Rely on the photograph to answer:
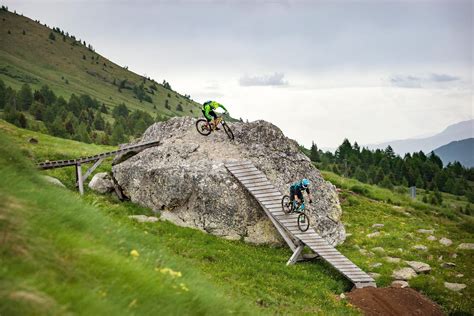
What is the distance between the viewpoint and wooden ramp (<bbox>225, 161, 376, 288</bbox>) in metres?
30.5

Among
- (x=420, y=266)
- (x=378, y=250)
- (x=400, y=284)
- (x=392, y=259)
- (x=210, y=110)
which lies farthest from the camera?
(x=210, y=110)

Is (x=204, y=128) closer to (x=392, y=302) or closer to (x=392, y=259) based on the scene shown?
(x=392, y=259)

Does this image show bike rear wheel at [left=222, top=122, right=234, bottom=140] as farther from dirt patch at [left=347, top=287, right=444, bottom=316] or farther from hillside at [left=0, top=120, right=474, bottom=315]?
dirt patch at [left=347, top=287, right=444, bottom=316]

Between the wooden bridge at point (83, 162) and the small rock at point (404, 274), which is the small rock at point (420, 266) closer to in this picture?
the small rock at point (404, 274)

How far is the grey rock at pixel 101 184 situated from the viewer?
38938mm

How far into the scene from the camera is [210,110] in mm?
37844

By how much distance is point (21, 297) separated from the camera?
7.28 meters

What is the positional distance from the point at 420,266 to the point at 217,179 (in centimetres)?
1512

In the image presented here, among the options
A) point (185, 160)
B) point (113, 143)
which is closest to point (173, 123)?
point (185, 160)

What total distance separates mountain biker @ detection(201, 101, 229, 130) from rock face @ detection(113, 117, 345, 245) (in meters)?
1.51

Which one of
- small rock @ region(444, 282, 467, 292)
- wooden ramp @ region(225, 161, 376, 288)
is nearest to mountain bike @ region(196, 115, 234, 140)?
wooden ramp @ region(225, 161, 376, 288)

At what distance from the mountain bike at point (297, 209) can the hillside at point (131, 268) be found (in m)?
2.15

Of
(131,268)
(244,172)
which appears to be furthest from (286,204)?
(131,268)

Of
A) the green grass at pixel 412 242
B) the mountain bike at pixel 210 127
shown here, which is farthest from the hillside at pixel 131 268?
the mountain bike at pixel 210 127
